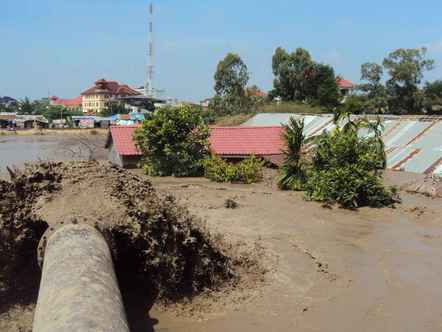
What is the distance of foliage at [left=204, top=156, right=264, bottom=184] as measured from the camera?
19.9m

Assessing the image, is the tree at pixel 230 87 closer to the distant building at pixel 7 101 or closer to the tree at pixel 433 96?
the tree at pixel 433 96

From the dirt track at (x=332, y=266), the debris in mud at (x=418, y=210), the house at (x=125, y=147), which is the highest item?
the house at (x=125, y=147)

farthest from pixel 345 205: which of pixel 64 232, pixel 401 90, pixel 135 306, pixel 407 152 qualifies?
pixel 401 90

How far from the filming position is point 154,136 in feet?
67.4

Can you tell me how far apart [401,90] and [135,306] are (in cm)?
4288

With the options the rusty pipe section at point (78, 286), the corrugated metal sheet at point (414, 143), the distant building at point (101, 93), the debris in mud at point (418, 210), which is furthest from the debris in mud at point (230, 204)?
the distant building at point (101, 93)

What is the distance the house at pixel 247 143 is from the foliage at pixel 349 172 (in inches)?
247

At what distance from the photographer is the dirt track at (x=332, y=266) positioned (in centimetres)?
704

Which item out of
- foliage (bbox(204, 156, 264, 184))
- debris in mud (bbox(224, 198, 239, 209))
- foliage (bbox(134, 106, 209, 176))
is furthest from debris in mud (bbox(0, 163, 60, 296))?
foliage (bbox(134, 106, 209, 176))

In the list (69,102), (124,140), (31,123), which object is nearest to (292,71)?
(124,140)

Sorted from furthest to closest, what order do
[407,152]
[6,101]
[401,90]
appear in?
[6,101]
[401,90]
[407,152]

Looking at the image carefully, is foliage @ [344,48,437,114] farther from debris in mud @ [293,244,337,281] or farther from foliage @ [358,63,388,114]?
debris in mud @ [293,244,337,281]

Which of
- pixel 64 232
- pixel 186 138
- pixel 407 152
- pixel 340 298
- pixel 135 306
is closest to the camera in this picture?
pixel 64 232

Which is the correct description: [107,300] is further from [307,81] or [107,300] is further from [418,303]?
[307,81]
